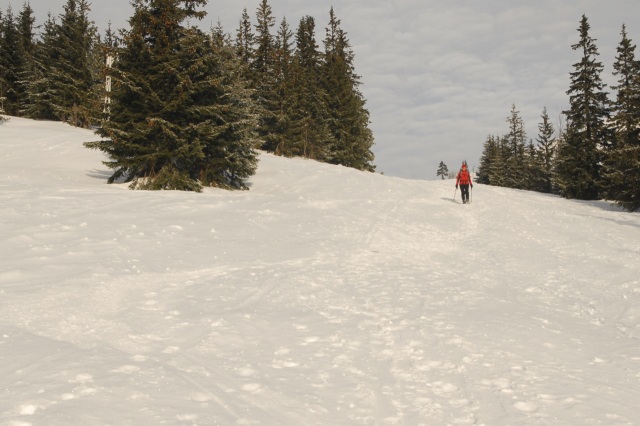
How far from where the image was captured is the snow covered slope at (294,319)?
4.35 metres

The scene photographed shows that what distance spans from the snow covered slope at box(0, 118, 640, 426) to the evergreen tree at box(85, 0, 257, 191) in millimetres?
3240

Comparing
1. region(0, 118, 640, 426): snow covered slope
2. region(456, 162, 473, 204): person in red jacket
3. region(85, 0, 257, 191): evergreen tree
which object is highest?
region(85, 0, 257, 191): evergreen tree

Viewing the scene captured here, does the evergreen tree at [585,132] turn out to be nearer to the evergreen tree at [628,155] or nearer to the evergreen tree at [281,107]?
the evergreen tree at [628,155]

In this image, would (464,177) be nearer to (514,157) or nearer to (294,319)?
(294,319)

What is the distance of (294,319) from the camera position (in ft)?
22.7

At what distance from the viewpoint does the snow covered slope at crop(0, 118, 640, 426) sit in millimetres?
4352

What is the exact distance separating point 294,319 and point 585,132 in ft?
110

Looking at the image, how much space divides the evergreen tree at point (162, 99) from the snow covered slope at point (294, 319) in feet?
10.6

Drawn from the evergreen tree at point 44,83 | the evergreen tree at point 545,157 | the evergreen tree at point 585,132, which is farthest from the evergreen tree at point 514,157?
the evergreen tree at point 44,83

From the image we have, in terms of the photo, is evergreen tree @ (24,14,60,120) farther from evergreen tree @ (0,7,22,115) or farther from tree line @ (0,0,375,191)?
evergreen tree @ (0,7,22,115)

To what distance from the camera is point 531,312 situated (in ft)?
25.2

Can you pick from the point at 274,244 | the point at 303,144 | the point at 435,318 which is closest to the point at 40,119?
the point at 303,144

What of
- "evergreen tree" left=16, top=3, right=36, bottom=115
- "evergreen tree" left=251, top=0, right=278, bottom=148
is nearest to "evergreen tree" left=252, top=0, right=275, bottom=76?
"evergreen tree" left=251, top=0, right=278, bottom=148

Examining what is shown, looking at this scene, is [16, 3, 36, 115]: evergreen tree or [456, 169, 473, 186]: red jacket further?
[16, 3, 36, 115]: evergreen tree
